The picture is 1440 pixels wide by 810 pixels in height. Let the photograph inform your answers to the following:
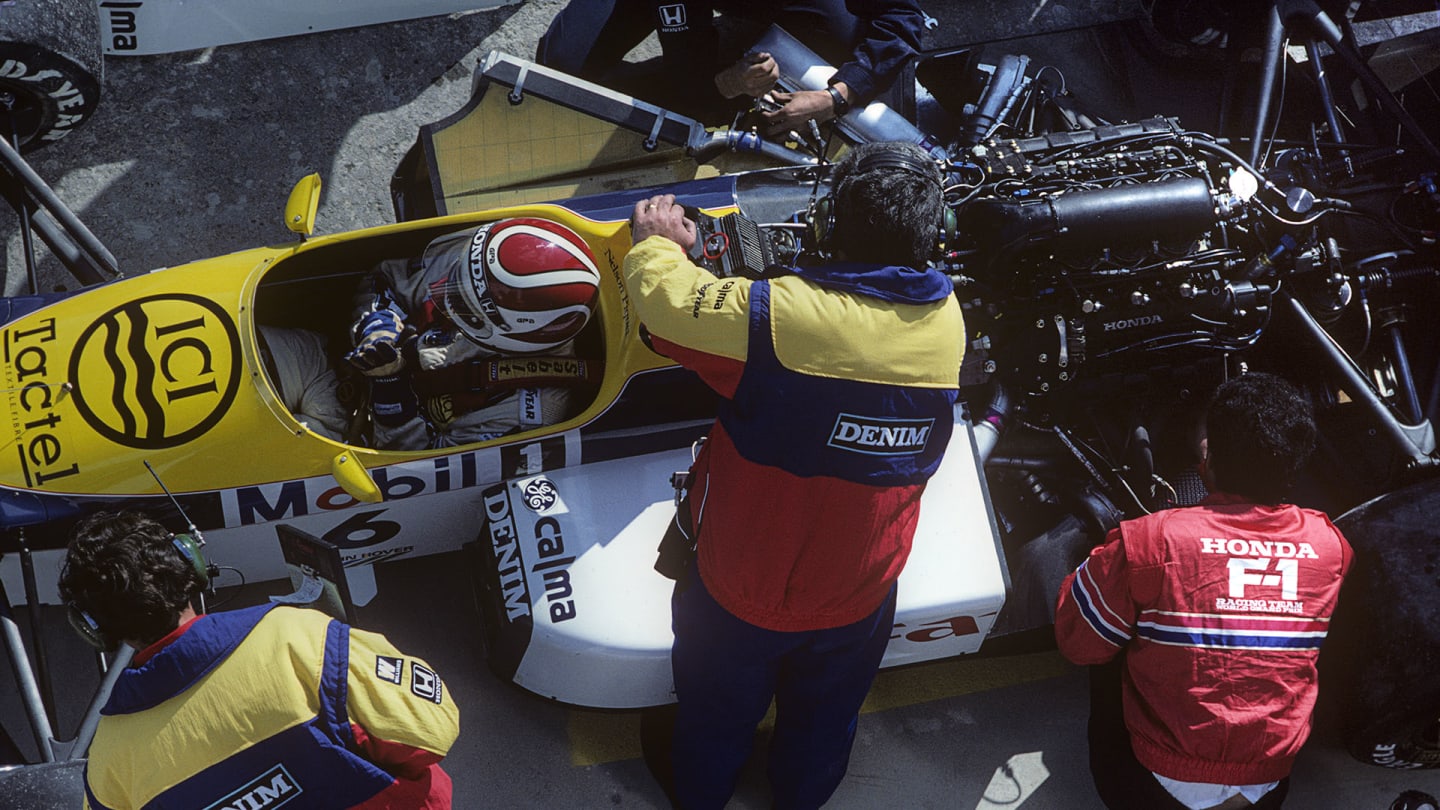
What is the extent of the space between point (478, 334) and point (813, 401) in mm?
1207

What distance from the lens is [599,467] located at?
11.4 feet

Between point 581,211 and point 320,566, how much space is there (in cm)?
145

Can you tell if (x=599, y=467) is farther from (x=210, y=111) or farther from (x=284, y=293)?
(x=210, y=111)

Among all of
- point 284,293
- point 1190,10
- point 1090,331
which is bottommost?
point 1090,331

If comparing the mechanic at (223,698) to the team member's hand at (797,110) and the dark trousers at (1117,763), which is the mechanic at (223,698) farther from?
the team member's hand at (797,110)

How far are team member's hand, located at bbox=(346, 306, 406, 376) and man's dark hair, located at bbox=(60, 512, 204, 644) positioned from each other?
919 millimetres

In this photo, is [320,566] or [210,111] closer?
[320,566]

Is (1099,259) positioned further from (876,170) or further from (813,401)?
(813,401)

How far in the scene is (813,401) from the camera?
246 centimetres

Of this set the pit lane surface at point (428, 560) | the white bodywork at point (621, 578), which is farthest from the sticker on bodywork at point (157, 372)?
the pit lane surface at point (428, 560)

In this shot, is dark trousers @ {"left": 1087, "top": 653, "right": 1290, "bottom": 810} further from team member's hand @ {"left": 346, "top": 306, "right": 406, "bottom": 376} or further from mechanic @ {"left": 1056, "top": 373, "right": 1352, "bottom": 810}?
team member's hand @ {"left": 346, "top": 306, "right": 406, "bottom": 376}

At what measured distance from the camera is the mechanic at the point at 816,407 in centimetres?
245

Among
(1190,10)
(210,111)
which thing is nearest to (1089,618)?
(1190,10)

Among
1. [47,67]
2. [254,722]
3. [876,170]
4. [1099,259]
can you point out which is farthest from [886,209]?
[47,67]
